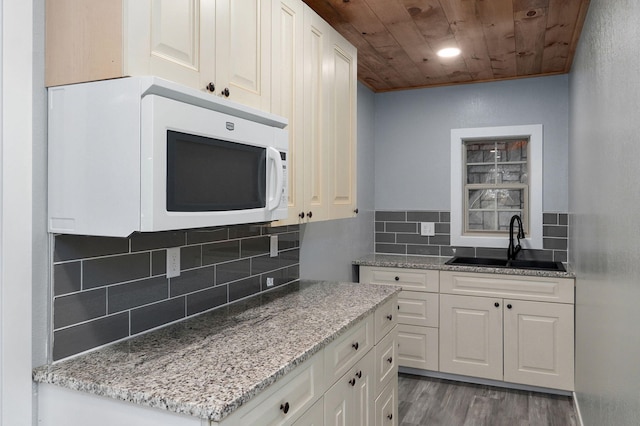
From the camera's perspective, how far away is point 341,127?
2646 mm

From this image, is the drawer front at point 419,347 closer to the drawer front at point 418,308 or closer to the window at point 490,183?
the drawer front at point 418,308

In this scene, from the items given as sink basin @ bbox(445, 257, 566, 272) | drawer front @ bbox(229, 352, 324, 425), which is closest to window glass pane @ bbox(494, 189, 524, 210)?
sink basin @ bbox(445, 257, 566, 272)

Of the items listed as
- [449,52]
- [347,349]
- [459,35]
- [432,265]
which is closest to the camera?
[347,349]

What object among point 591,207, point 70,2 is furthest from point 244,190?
point 591,207

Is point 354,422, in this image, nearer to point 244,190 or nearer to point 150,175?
point 244,190

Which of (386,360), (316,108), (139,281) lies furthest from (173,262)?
(386,360)

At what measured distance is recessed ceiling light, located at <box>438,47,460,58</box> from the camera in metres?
3.02

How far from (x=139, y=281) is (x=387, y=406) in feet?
4.71

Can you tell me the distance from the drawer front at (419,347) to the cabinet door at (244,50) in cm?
234

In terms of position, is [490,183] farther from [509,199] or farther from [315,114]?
[315,114]

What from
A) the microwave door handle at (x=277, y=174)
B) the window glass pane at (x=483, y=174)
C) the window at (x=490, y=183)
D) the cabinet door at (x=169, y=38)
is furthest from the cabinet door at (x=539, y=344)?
the cabinet door at (x=169, y=38)

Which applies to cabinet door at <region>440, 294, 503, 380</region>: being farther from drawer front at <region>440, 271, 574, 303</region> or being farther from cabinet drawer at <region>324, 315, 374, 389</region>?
cabinet drawer at <region>324, 315, 374, 389</region>

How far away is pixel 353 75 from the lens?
9.17ft

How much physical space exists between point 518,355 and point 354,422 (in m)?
1.83
